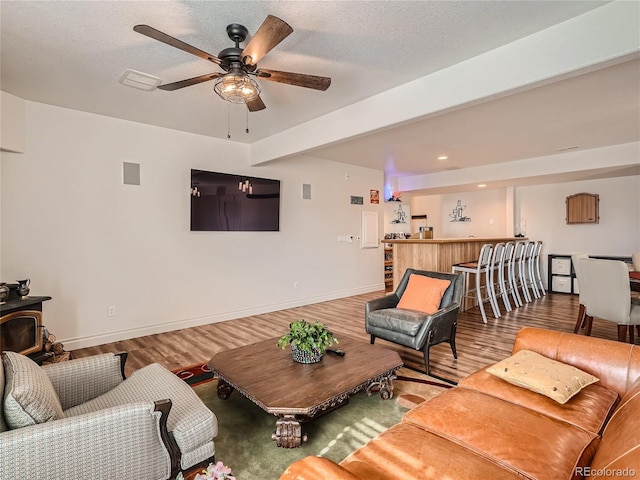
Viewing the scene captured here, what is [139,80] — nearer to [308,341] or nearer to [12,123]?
[12,123]

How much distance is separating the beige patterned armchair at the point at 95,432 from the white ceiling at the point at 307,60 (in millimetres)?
2093

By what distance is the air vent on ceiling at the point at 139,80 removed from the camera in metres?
2.88

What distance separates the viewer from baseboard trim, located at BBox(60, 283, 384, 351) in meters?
3.86

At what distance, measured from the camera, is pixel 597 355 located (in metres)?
1.79

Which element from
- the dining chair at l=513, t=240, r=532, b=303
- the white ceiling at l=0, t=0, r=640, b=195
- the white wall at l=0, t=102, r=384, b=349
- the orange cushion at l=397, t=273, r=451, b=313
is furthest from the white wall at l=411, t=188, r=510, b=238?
the orange cushion at l=397, t=273, r=451, b=313

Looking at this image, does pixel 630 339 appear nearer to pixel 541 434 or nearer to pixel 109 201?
pixel 541 434

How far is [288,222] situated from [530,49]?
399 centimetres

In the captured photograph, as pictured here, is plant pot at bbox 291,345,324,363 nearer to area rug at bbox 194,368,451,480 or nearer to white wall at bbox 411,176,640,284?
area rug at bbox 194,368,451,480

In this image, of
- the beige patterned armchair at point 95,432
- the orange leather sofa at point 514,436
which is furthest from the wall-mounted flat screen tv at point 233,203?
the orange leather sofa at point 514,436

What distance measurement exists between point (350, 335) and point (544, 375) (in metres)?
2.73

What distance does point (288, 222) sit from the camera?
568cm

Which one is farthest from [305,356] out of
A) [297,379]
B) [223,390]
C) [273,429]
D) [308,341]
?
[223,390]

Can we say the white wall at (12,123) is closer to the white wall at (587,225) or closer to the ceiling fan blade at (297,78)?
the ceiling fan blade at (297,78)

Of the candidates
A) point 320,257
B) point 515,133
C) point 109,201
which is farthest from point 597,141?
point 109,201
